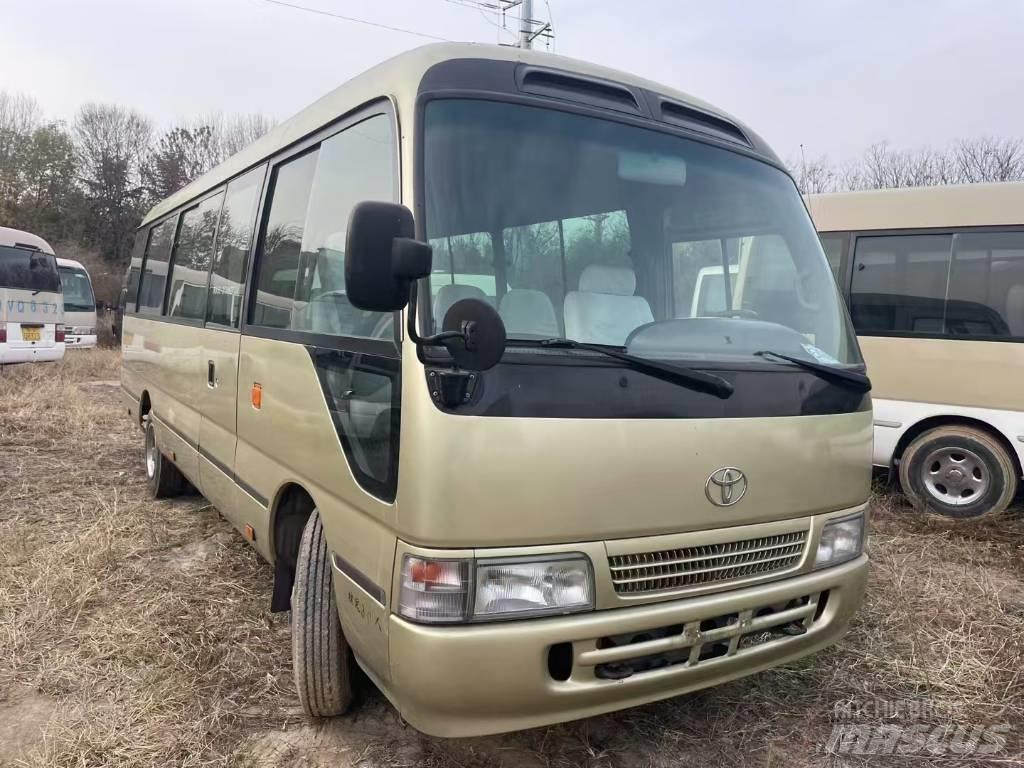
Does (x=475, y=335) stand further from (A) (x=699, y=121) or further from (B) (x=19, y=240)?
(B) (x=19, y=240)

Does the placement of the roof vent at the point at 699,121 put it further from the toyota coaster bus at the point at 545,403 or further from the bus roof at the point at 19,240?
the bus roof at the point at 19,240

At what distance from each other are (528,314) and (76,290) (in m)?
20.6

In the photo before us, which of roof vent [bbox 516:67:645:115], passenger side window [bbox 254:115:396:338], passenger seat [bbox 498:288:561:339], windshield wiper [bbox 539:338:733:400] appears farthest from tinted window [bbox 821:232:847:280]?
passenger seat [bbox 498:288:561:339]

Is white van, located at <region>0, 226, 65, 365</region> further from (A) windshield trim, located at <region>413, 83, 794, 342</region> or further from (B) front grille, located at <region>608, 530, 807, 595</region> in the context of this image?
(B) front grille, located at <region>608, 530, 807, 595</region>

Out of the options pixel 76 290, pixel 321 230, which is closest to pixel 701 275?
pixel 321 230

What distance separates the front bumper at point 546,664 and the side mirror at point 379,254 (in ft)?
3.08

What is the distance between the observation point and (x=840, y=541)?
2.73 meters

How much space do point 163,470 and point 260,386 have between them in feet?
9.79

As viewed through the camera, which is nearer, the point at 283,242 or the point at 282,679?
the point at 282,679

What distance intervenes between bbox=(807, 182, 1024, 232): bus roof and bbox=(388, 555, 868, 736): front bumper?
16.0ft

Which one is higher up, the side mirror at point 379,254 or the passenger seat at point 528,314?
the side mirror at point 379,254

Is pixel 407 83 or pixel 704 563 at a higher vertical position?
pixel 407 83

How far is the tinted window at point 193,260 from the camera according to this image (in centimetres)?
452

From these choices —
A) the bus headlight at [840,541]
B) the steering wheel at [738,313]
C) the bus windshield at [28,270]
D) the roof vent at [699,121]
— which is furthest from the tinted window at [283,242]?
the bus windshield at [28,270]
